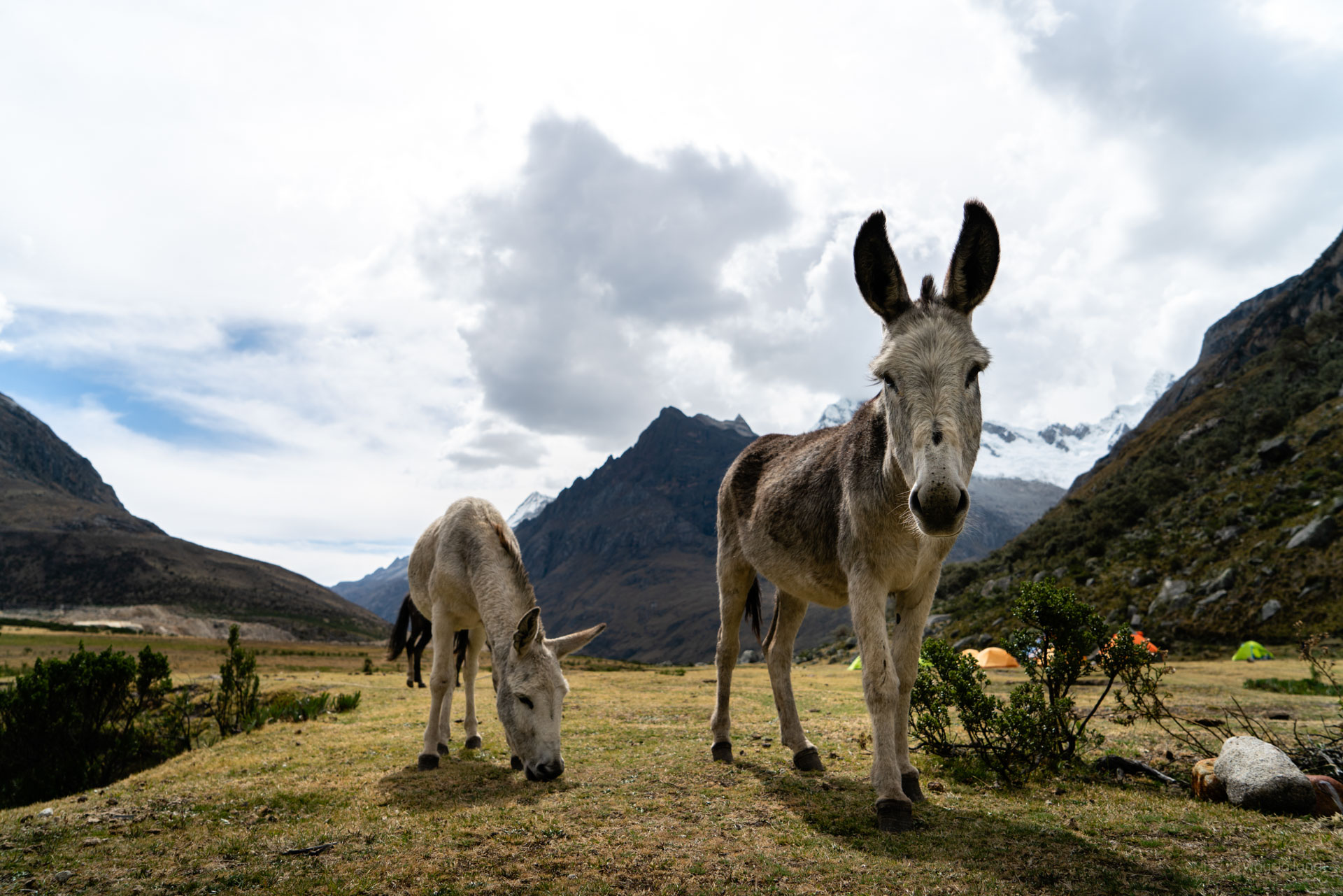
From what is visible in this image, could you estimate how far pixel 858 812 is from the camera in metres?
6.40

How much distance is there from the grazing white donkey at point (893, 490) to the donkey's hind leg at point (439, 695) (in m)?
4.92

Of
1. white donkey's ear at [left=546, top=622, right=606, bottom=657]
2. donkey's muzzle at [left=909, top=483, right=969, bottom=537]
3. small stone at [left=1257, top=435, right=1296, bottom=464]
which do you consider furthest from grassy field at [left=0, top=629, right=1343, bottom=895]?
small stone at [left=1257, top=435, right=1296, bottom=464]

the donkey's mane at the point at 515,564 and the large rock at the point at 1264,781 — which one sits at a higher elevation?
the donkey's mane at the point at 515,564

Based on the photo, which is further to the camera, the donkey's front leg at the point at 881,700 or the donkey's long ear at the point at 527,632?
the donkey's long ear at the point at 527,632

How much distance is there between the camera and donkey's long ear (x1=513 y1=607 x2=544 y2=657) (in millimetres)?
7477

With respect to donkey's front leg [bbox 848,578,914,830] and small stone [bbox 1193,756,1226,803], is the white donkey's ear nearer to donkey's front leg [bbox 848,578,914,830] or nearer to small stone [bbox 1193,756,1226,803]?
donkey's front leg [bbox 848,578,914,830]

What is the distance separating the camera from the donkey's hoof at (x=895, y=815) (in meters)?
5.83

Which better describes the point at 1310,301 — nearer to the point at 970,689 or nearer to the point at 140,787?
the point at 970,689

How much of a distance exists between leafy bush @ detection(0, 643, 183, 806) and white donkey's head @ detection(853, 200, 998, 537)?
15350mm

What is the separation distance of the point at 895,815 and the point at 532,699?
399 cm

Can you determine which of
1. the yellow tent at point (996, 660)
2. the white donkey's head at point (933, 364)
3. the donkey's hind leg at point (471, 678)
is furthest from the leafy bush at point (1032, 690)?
the yellow tent at point (996, 660)

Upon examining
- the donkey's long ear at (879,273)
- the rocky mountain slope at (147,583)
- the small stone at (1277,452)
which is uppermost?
the small stone at (1277,452)

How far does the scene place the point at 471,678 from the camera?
11.3m

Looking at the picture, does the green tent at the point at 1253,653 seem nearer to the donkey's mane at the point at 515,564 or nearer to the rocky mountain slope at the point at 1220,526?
the rocky mountain slope at the point at 1220,526
